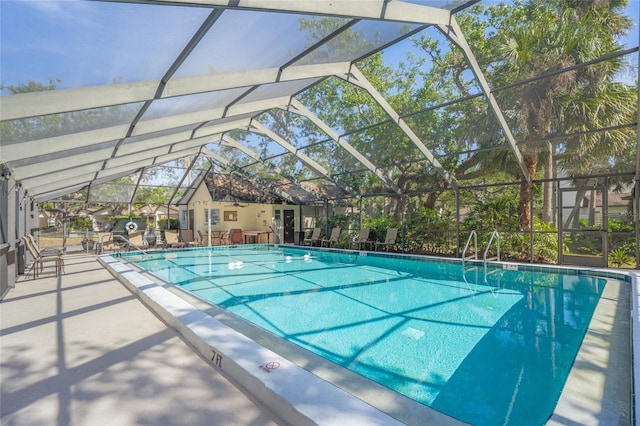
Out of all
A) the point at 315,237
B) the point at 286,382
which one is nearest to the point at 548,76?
the point at 286,382

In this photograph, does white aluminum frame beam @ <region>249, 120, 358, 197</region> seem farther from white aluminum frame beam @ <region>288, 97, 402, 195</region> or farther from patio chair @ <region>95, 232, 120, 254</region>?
patio chair @ <region>95, 232, 120, 254</region>

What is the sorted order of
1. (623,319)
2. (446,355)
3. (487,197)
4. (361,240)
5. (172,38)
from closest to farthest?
(172,38) → (446,355) → (623,319) → (487,197) → (361,240)

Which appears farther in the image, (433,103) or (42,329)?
(433,103)

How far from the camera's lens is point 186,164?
17828 millimetres

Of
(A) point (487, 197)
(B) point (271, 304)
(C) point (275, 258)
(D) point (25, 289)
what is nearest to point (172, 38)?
(B) point (271, 304)

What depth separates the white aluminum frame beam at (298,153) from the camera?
11259mm

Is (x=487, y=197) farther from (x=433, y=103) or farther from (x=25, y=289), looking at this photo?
(x=25, y=289)

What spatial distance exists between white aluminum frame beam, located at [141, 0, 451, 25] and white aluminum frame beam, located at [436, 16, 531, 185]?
207 mm

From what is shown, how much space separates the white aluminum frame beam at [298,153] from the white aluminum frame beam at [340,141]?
2.01m

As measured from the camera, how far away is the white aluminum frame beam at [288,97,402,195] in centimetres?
948

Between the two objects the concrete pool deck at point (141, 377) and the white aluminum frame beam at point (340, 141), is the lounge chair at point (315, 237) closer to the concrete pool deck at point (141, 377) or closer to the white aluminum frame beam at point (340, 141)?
the white aluminum frame beam at point (340, 141)

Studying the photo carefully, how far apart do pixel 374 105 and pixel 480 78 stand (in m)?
3.89

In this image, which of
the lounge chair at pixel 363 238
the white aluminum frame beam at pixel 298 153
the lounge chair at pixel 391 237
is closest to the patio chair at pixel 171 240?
the white aluminum frame beam at pixel 298 153

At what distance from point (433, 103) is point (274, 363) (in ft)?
26.3
